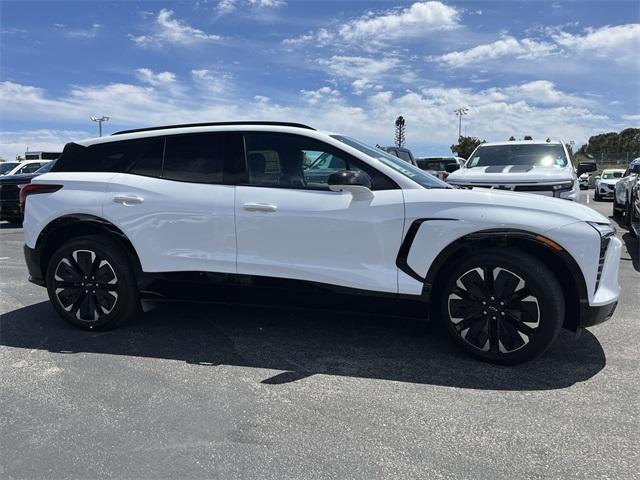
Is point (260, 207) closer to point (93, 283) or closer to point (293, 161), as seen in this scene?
point (293, 161)

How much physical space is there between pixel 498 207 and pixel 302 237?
1.42m

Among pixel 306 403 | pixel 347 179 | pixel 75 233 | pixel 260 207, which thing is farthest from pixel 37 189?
pixel 306 403

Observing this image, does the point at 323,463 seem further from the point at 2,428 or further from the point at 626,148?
the point at 626,148

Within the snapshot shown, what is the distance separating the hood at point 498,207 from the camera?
355 centimetres

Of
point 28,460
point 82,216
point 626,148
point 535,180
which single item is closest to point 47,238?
Answer: point 82,216

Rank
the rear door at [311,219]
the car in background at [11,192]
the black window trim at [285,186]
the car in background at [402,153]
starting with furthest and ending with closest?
1. the car in background at [402,153]
2. the car in background at [11,192]
3. the black window trim at [285,186]
4. the rear door at [311,219]

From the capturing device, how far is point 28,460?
2666 mm

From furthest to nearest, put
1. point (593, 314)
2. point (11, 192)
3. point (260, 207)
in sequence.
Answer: point (11, 192) → point (260, 207) → point (593, 314)

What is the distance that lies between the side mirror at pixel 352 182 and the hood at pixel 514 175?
4730 millimetres

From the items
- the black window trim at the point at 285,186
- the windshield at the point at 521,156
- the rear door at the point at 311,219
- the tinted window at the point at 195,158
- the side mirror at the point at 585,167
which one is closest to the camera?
the rear door at the point at 311,219

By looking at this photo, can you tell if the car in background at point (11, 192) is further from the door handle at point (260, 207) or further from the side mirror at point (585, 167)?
the side mirror at point (585, 167)

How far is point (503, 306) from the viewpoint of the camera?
3.61 m

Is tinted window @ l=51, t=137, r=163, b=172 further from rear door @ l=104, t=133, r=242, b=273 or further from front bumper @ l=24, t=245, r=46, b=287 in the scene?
front bumper @ l=24, t=245, r=46, b=287

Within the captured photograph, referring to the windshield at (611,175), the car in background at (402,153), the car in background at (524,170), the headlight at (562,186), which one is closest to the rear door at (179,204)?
the car in background at (524,170)
